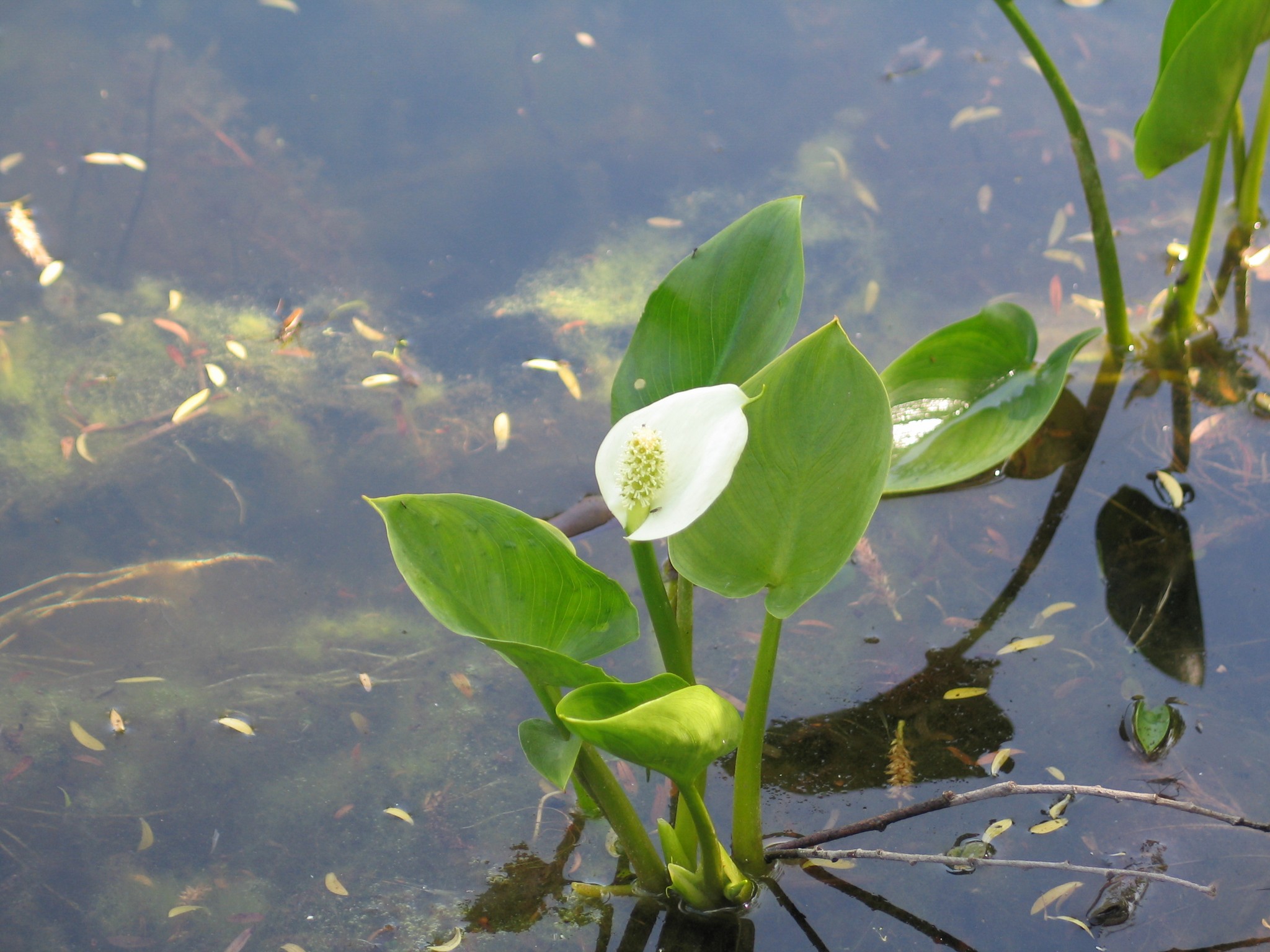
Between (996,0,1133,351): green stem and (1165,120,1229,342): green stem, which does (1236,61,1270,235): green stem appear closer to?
(1165,120,1229,342): green stem

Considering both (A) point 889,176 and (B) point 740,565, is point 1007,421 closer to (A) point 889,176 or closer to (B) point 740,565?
(B) point 740,565

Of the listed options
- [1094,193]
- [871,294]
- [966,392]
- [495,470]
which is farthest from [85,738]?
[1094,193]

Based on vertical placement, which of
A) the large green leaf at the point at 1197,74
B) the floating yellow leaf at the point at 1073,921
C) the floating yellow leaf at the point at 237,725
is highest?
the large green leaf at the point at 1197,74

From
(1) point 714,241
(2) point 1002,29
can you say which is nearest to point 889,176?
(2) point 1002,29

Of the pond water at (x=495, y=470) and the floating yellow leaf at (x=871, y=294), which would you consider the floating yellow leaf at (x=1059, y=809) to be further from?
the floating yellow leaf at (x=871, y=294)

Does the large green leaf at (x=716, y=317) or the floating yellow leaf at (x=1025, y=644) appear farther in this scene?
the floating yellow leaf at (x=1025, y=644)

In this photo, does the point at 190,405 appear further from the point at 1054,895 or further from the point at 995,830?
the point at 1054,895

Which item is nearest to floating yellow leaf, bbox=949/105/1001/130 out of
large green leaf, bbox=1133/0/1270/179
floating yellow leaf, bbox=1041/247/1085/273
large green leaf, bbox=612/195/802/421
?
floating yellow leaf, bbox=1041/247/1085/273

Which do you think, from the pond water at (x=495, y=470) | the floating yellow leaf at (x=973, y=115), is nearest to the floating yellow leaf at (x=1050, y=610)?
the pond water at (x=495, y=470)
